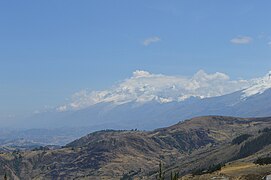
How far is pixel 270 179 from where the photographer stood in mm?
65188

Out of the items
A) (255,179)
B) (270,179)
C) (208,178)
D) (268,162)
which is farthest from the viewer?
(268,162)

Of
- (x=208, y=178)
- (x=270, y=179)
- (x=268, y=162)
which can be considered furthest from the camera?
(x=268, y=162)

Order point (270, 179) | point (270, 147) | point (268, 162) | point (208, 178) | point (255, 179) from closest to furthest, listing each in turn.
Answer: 1. point (270, 179)
2. point (255, 179)
3. point (208, 178)
4. point (268, 162)
5. point (270, 147)

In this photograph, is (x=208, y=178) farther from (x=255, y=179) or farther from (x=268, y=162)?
(x=268, y=162)

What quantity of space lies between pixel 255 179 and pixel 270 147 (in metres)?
130

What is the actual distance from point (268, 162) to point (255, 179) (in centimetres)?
2152

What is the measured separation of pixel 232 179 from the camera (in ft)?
244

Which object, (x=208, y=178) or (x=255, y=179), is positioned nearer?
(x=255, y=179)

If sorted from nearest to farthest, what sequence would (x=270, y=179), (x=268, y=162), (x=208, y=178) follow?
(x=270, y=179) → (x=208, y=178) → (x=268, y=162)

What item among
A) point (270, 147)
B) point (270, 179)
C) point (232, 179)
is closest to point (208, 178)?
point (232, 179)

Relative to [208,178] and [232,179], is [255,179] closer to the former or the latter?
[232,179]

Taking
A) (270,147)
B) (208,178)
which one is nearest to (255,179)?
(208,178)

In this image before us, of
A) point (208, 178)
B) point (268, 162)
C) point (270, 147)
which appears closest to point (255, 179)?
point (208, 178)

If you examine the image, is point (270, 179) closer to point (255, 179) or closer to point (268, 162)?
point (255, 179)
